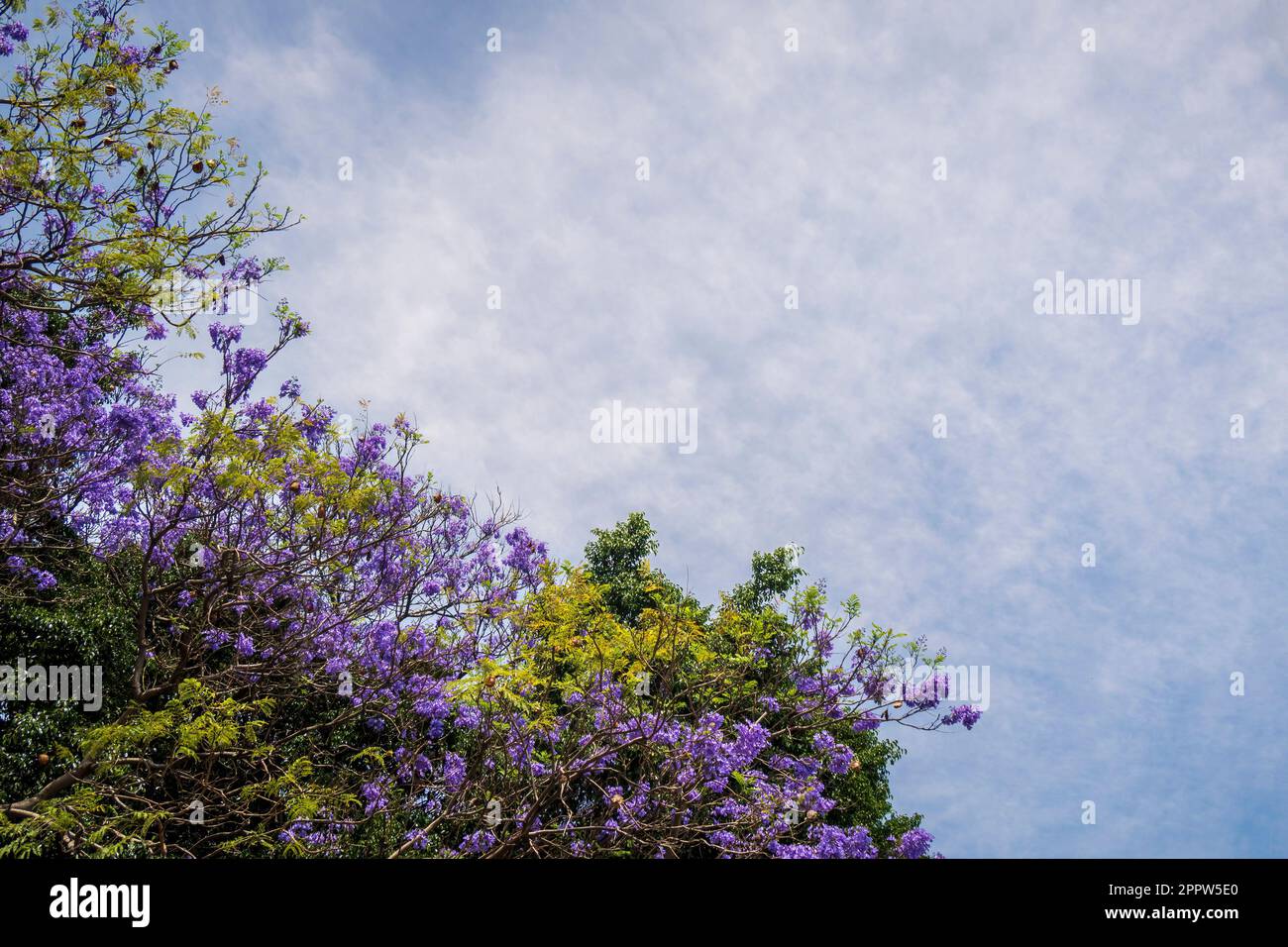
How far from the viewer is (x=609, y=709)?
7777 mm

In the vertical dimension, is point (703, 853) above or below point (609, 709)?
below

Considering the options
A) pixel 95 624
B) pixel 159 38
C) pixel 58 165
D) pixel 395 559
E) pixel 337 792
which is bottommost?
pixel 337 792

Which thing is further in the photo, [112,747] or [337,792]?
[337,792]

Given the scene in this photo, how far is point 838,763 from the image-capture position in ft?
32.3

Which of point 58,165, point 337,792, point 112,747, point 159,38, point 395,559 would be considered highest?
point 159,38

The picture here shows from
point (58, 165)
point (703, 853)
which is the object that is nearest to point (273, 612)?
point (58, 165)
